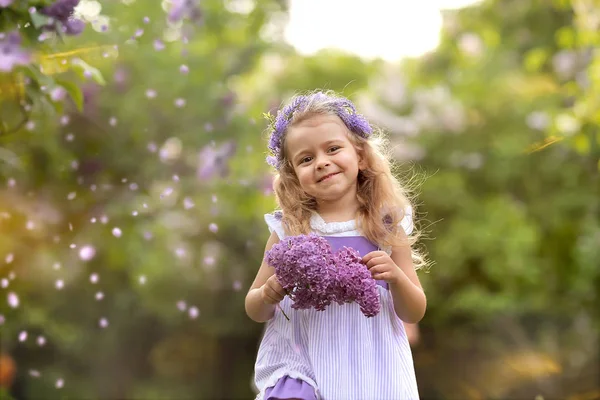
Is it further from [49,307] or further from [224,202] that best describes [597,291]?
[49,307]

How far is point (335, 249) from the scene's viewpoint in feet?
7.58

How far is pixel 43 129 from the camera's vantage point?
5.42 meters

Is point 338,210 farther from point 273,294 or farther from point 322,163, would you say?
point 273,294

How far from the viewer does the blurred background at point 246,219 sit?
6.86 m

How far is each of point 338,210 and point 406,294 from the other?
0.33 meters

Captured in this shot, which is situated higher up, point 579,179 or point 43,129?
point 579,179

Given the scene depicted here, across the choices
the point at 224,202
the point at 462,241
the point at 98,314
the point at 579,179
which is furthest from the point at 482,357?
the point at 98,314

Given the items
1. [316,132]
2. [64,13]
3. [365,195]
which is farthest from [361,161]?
[64,13]

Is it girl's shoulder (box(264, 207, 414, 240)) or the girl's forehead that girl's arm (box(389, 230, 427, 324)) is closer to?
girl's shoulder (box(264, 207, 414, 240))

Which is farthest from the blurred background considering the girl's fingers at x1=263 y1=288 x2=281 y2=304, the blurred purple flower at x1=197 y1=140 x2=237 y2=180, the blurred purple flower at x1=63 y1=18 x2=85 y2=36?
the girl's fingers at x1=263 y1=288 x2=281 y2=304

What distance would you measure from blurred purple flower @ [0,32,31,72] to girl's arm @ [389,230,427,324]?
1688 millimetres

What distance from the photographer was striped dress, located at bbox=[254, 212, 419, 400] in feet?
7.22

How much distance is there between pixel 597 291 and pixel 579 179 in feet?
4.44

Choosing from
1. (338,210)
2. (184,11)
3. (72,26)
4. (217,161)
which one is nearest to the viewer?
(338,210)
